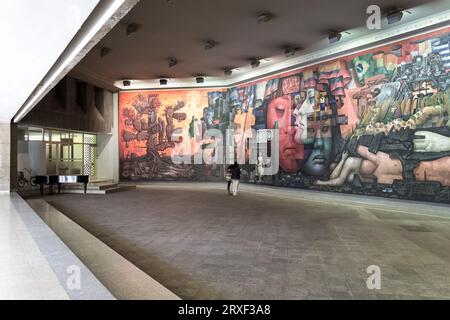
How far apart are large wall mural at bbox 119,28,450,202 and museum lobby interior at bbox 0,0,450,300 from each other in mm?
56

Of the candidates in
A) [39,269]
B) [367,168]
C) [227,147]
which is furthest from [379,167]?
[39,269]

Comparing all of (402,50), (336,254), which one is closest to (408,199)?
(402,50)

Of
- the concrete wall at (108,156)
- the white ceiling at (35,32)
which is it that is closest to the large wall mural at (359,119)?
the concrete wall at (108,156)

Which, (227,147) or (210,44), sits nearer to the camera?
(210,44)

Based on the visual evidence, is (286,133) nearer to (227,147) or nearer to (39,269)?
(227,147)

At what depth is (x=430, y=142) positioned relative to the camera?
1019 centimetres

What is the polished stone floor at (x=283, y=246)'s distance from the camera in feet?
14.3

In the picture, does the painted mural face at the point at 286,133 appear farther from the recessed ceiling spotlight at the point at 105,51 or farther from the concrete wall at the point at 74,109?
the concrete wall at the point at 74,109

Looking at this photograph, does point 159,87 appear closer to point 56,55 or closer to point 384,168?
point 384,168

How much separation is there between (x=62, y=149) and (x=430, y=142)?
58.3ft

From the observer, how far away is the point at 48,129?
1752cm

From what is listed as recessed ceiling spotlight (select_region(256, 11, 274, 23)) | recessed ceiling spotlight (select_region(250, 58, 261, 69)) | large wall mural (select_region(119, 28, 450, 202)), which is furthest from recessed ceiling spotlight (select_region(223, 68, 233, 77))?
recessed ceiling spotlight (select_region(256, 11, 274, 23))

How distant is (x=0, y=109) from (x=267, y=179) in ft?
37.6

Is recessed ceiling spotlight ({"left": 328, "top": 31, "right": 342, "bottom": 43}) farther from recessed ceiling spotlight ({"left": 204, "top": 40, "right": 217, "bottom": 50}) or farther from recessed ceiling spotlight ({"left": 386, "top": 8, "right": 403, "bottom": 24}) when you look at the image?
recessed ceiling spotlight ({"left": 204, "top": 40, "right": 217, "bottom": 50})
